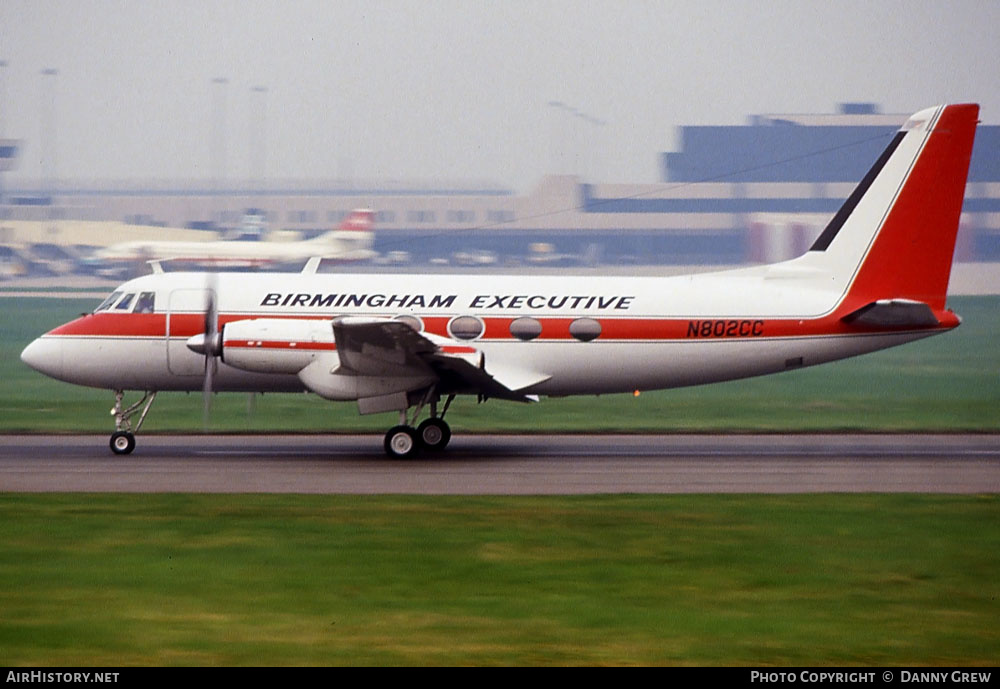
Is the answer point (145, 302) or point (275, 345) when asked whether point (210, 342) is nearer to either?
point (275, 345)

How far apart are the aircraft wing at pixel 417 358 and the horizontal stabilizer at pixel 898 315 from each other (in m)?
5.90

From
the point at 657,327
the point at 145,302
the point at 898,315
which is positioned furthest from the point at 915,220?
the point at 145,302

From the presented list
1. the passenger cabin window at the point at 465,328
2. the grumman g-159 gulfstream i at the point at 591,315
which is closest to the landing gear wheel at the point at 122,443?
the grumman g-159 gulfstream i at the point at 591,315

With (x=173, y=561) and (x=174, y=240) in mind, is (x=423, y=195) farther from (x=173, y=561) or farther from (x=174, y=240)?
(x=173, y=561)

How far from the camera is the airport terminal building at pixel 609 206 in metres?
25.5

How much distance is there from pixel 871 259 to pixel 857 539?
9.46m

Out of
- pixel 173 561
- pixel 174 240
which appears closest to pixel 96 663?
pixel 173 561

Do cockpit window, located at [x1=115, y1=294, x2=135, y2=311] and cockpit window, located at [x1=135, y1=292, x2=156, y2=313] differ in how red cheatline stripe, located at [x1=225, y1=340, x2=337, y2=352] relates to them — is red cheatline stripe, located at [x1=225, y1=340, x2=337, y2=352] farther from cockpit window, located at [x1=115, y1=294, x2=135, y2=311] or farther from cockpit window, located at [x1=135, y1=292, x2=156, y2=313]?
cockpit window, located at [x1=115, y1=294, x2=135, y2=311]

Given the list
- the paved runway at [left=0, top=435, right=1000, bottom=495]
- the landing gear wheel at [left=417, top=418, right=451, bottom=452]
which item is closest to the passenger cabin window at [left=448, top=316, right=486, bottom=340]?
the landing gear wheel at [left=417, top=418, right=451, bottom=452]

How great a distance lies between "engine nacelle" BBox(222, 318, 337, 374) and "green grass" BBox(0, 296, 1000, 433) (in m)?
5.99

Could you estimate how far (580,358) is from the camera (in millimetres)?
21234

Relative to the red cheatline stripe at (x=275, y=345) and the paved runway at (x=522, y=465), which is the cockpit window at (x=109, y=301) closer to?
the paved runway at (x=522, y=465)

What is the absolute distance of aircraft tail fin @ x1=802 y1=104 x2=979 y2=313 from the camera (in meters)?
21.5

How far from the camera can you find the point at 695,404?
30.8 meters
